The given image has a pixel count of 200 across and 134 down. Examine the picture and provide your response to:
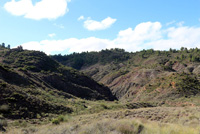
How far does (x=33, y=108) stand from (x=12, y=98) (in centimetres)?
274

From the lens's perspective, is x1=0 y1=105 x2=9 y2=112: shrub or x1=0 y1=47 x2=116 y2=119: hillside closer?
x1=0 y1=105 x2=9 y2=112: shrub

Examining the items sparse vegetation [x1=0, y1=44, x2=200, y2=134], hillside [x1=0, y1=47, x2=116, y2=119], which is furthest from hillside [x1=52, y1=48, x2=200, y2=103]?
hillside [x1=0, y1=47, x2=116, y2=119]

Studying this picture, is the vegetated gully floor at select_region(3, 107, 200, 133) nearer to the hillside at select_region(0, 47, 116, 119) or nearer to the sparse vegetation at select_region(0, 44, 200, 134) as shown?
the sparse vegetation at select_region(0, 44, 200, 134)

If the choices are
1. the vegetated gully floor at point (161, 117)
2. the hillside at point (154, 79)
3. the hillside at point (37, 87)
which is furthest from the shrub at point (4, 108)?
the hillside at point (154, 79)

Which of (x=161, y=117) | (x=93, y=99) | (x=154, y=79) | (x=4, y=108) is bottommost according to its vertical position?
(x=93, y=99)

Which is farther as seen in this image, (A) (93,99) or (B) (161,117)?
(A) (93,99)

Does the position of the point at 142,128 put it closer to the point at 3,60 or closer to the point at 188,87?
the point at 188,87

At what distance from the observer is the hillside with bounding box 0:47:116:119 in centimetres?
2184

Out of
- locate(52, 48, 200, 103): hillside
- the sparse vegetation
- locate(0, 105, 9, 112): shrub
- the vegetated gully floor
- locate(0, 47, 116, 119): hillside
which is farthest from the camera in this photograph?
locate(52, 48, 200, 103): hillside

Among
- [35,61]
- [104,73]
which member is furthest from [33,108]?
[104,73]

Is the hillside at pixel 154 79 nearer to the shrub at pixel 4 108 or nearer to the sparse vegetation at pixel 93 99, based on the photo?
the sparse vegetation at pixel 93 99

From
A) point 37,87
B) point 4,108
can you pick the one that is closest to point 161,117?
point 4,108

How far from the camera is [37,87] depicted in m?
37.2

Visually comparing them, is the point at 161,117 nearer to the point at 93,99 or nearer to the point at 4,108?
the point at 4,108
